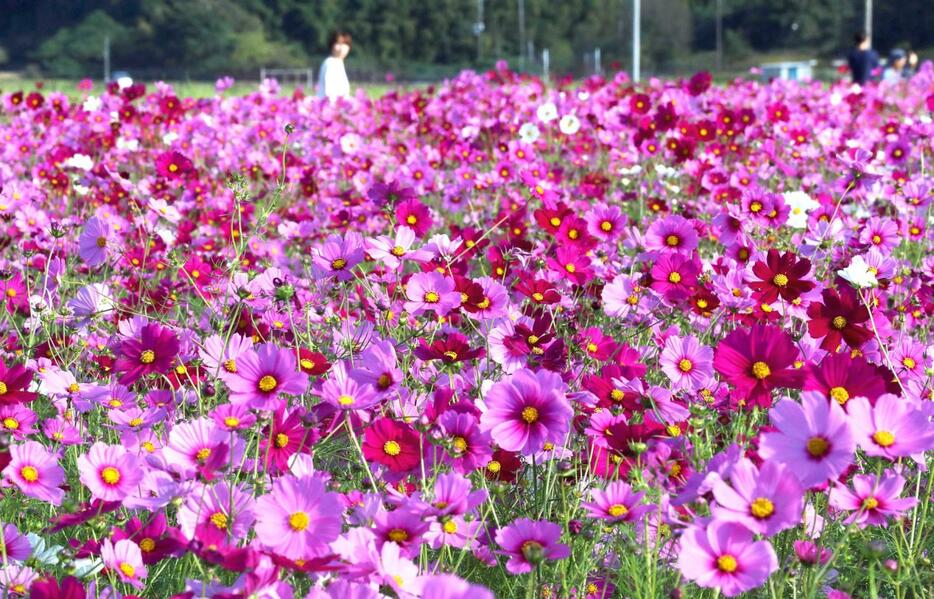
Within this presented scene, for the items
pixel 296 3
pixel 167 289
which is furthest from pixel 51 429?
pixel 296 3

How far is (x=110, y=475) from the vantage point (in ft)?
4.83

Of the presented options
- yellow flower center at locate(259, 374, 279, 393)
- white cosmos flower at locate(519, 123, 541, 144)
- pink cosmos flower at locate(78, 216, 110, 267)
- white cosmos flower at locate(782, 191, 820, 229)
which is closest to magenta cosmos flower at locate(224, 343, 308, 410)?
yellow flower center at locate(259, 374, 279, 393)

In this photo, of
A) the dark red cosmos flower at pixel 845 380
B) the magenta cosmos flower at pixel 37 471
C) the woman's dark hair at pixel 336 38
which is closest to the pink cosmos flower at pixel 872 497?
the dark red cosmos flower at pixel 845 380

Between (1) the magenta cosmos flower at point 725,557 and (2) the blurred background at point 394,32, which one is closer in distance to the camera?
(1) the magenta cosmos flower at point 725,557

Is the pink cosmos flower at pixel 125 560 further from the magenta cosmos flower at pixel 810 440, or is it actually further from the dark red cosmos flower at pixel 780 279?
the dark red cosmos flower at pixel 780 279

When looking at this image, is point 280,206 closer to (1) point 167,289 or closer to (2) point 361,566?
(1) point 167,289

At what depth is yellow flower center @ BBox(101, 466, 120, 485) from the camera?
4.81 ft

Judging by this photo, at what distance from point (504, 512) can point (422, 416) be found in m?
0.39

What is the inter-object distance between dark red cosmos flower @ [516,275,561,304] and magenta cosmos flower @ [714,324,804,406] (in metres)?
0.62

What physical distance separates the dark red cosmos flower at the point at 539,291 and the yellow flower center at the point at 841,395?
0.79 metres

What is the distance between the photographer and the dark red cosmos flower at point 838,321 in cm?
172

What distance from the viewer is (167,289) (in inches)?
109

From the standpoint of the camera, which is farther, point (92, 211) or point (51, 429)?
point (92, 211)

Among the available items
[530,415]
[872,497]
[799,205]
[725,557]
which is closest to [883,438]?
[872,497]
